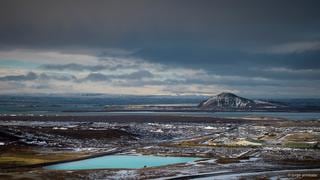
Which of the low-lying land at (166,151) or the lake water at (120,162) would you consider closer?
the low-lying land at (166,151)

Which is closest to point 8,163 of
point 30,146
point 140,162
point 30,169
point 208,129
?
point 30,169

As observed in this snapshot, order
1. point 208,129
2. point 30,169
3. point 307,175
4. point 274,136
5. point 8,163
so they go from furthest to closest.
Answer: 1. point 208,129
2. point 274,136
3. point 8,163
4. point 30,169
5. point 307,175

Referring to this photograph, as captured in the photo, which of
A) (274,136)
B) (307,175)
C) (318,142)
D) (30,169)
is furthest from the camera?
(274,136)

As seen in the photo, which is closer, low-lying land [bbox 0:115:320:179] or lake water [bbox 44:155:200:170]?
low-lying land [bbox 0:115:320:179]

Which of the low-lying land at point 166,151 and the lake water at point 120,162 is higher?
the low-lying land at point 166,151

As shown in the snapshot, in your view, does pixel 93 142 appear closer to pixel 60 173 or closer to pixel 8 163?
pixel 8 163

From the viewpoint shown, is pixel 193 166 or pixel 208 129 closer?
pixel 193 166

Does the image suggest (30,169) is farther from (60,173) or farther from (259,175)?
(259,175)

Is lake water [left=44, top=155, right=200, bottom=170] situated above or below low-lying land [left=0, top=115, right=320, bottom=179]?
below
